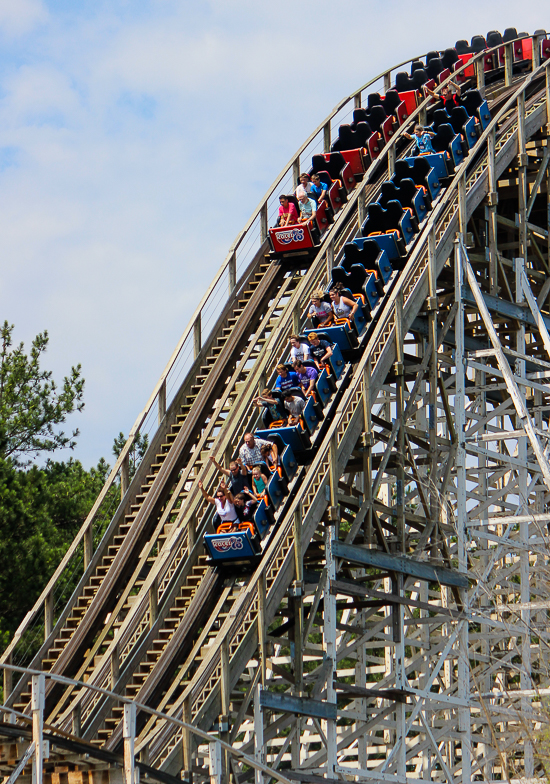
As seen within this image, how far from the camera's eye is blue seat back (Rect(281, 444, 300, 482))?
17036 millimetres

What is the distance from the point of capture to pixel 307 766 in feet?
63.4

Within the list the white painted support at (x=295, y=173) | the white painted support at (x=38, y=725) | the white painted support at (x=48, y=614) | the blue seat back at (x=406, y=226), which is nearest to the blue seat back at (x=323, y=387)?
the blue seat back at (x=406, y=226)

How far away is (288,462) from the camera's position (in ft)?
56.2

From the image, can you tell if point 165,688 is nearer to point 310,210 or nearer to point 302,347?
point 302,347

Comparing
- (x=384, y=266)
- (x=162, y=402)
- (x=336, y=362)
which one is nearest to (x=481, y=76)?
(x=384, y=266)

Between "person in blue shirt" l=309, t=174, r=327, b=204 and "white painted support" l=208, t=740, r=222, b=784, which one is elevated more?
"person in blue shirt" l=309, t=174, r=327, b=204

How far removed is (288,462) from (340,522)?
3475 mm

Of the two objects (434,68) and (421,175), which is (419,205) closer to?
(421,175)

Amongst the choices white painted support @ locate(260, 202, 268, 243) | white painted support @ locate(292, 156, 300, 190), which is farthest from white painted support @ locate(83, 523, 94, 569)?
white painted support @ locate(292, 156, 300, 190)

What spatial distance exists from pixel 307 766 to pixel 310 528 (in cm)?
453

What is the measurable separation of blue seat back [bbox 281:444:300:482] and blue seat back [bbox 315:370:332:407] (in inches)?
40.3

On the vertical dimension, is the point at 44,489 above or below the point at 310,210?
below

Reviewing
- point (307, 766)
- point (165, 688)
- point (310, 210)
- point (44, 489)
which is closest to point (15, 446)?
point (44, 489)

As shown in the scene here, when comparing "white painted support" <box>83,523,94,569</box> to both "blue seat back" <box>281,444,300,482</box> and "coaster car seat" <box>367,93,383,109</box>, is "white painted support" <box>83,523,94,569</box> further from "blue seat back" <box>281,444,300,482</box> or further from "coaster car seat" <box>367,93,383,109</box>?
"coaster car seat" <box>367,93,383,109</box>
